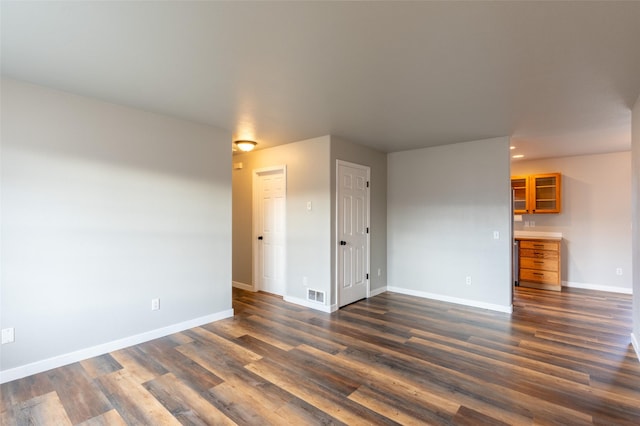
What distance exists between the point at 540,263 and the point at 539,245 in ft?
1.06

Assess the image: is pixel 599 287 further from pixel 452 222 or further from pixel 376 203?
pixel 376 203

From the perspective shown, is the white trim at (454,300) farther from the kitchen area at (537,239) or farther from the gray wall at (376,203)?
the kitchen area at (537,239)

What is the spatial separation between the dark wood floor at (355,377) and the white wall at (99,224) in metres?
0.33

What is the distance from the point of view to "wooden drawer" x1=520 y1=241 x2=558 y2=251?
5.50m

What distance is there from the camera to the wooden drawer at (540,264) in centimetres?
550

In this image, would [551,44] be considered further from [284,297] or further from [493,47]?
[284,297]

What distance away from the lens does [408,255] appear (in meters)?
5.26

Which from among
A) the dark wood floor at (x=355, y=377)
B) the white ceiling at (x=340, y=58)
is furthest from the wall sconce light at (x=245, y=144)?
the dark wood floor at (x=355, y=377)

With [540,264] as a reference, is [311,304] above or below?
below

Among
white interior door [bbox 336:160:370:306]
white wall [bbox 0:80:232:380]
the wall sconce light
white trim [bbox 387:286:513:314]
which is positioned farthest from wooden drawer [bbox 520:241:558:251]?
white wall [bbox 0:80:232:380]

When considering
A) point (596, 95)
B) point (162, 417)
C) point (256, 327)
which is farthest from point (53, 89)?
point (596, 95)

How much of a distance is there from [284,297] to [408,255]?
85.1 inches

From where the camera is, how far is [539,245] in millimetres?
5637

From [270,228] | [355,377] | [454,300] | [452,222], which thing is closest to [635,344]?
[454,300]
